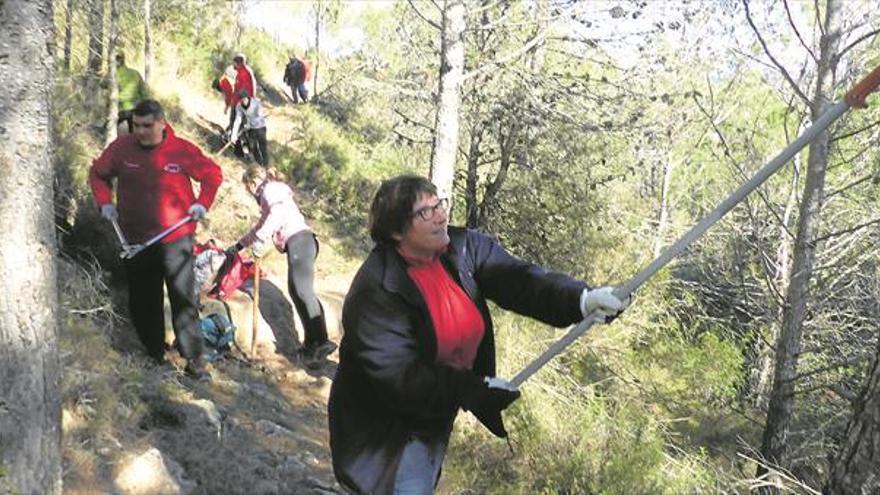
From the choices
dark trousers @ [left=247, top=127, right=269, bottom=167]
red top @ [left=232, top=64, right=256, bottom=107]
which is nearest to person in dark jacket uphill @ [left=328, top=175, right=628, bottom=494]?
dark trousers @ [left=247, top=127, right=269, bottom=167]

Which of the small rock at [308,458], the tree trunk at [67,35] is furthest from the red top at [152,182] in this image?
the tree trunk at [67,35]

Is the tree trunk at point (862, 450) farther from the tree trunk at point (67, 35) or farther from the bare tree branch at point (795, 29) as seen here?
the tree trunk at point (67, 35)

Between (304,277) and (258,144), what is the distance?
6.55m

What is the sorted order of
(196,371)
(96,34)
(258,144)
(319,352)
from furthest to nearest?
(258,144)
(96,34)
(319,352)
(196,371)

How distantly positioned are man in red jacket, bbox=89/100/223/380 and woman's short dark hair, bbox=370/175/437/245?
2.68m

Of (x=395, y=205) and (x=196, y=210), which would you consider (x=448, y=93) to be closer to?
(x=196, y=210)

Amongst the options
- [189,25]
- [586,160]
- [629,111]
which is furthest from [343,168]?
[629,111]

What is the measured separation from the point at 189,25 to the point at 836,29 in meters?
13.1

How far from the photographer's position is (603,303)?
246cm

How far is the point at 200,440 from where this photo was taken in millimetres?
4293

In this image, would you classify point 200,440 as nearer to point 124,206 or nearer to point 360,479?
point 124,206

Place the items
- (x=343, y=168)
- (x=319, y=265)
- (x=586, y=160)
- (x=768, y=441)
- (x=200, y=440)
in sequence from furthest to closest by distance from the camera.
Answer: (x=343, y=168) < (x=586, y=160) < (x=319, y=265) < (x=768, y=441) < (x=200, y=440)

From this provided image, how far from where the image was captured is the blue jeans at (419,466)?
2623 millimetres

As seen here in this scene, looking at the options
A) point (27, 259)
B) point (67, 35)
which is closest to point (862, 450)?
point (27, 259)
